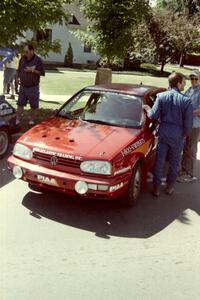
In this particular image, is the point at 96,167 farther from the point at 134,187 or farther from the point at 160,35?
the point at 160,35

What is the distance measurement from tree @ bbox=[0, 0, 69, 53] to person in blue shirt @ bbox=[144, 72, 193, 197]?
4437mm

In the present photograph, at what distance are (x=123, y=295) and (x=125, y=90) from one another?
3866 mm

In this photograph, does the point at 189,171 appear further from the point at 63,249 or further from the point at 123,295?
the point at 123,295

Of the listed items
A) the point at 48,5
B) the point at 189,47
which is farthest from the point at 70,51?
the point at 48,5

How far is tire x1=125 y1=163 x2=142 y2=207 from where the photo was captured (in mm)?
5840

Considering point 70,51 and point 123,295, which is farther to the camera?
point 70,51

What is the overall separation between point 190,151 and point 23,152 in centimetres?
307

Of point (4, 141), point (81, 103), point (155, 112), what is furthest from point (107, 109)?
point (4, 141)

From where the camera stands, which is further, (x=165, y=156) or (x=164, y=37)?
(x=164, y=37)

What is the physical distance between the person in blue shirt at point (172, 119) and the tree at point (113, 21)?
824 cm

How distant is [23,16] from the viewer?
9352 mm

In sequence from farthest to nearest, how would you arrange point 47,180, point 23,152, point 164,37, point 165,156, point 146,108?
1. point 164,37
2. point 146,108
3. point 165,156
4. point 23,152
5. point 47,180

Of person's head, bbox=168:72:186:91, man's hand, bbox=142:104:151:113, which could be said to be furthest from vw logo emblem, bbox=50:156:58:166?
person's head, bbox=168:72:186:91

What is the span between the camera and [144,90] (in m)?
7.11
